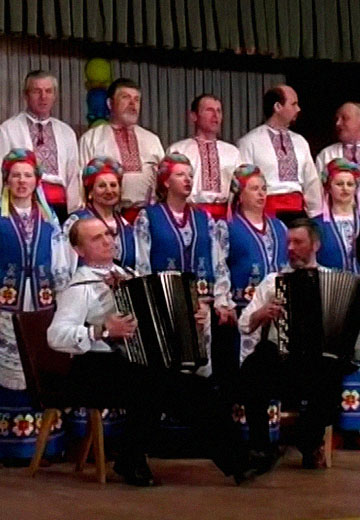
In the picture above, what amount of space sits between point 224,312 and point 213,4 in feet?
7.70

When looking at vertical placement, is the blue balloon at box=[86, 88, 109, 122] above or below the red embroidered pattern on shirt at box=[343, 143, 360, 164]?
above

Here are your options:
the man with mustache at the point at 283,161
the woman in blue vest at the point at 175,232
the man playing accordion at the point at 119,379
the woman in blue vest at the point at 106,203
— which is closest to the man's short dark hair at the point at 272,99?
the man with mustache at the point at 283,161

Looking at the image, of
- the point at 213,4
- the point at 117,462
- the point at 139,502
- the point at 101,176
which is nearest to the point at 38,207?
the point at 101,176

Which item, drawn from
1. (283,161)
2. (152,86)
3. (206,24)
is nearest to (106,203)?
(283,161)

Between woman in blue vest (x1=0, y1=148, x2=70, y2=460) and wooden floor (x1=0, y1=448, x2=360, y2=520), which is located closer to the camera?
wooden floor (x1=0, y1=448, x2=360, y2=520)

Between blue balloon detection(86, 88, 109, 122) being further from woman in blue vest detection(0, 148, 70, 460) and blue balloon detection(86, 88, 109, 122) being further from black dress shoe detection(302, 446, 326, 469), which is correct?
black dress shoe detection(302, 446, 326, 469)

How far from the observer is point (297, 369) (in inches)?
193

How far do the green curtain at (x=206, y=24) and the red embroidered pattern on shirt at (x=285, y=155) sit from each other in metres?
0.96

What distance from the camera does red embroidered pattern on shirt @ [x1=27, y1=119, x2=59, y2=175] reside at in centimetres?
591

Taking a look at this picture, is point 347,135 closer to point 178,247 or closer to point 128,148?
point 128,148

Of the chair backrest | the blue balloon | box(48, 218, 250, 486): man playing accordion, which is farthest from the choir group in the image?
the blue balloon

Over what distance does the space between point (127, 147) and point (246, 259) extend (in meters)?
0.86

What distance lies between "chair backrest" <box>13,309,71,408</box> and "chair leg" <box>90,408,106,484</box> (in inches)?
4.9

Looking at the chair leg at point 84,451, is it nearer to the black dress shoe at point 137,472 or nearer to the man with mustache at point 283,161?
the black dress shoe at point 137,472
